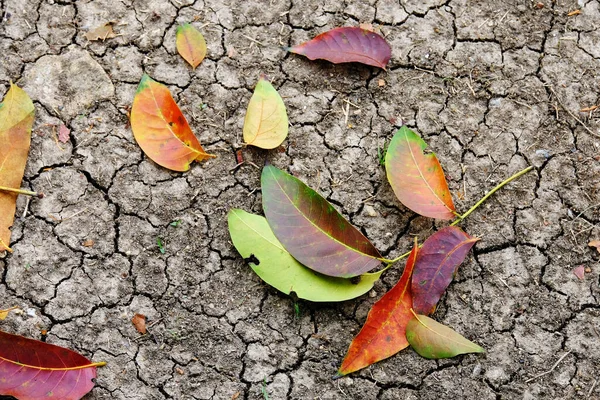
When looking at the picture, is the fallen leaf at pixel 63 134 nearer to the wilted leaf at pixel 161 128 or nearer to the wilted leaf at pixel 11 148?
the wilted leaf at pixel 11 148

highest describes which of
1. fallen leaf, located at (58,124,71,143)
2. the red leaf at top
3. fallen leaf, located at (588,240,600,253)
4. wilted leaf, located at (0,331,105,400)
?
the red leaf at top

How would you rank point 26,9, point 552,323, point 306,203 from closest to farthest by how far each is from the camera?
1. point 306,203
2. point 552,323
3. point 26,9

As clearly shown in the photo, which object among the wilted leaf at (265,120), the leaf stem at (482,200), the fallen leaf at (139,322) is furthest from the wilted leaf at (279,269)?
the fallen leaf at (139,322)

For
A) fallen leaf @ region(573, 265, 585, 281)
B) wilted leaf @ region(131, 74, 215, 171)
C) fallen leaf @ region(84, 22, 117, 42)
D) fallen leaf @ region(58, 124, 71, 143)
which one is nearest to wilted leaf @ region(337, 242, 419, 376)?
fallen leaf @ region(573, 265, 585, 281)

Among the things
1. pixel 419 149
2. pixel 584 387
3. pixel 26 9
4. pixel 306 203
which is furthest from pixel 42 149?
pixel 584 387

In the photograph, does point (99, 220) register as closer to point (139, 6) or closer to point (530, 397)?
point (139, 6)

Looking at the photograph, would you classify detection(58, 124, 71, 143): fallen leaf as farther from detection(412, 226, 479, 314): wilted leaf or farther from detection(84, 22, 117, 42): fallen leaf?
detection(412, 226, 479, 314): wilted leaf
